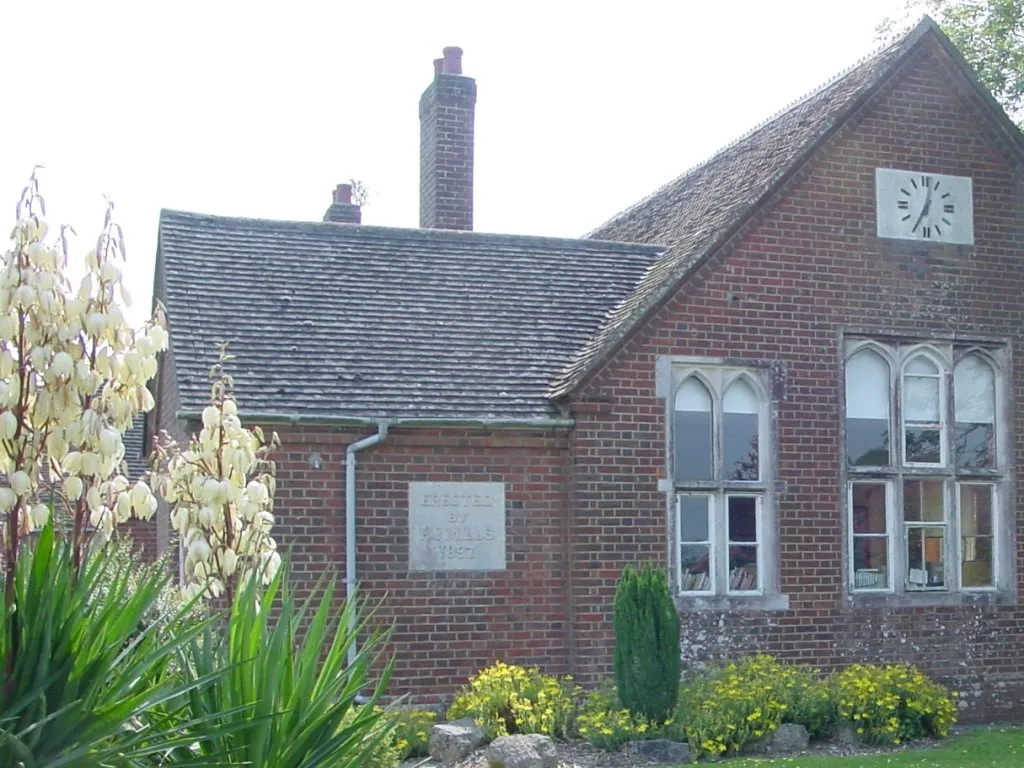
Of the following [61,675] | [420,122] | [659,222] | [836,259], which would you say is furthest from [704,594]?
[61,675]

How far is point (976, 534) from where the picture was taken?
15.9 m

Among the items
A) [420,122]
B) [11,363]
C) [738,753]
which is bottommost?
[738,753]

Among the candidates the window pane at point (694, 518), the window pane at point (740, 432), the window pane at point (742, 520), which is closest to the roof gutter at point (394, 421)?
the window pane at point (694, 518)

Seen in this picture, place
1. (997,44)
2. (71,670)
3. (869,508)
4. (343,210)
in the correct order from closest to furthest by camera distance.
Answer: (71,670), (869,508), (343,210), (997,44)

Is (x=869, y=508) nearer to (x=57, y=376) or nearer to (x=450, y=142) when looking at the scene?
(x=450, y=142)

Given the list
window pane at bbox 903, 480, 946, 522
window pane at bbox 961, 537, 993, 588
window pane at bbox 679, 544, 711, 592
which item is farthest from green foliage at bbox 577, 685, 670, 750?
window pane at bbox 961, 537, 993, 588

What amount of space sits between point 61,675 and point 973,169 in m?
13.7

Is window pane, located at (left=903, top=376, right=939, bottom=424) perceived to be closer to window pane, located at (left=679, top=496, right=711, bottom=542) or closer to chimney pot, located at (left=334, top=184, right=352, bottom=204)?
window pane, located at (left=679, top=496, right=711, bottom=542)

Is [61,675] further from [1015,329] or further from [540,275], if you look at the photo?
[1015,329]

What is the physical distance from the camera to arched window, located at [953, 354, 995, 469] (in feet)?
52.1

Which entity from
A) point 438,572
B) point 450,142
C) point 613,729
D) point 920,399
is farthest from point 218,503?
point 450,142

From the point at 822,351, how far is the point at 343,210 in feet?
30.8

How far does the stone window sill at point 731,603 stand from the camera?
14523 millimetres

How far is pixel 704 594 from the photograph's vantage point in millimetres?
14680
